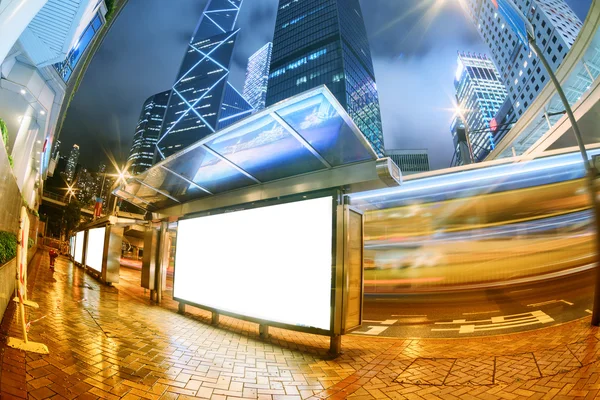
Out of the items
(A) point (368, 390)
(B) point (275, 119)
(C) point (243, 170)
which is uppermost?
(B) point (275, 119)

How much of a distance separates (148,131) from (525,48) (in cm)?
19518

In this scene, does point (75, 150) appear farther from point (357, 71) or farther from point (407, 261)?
point (407, 261)

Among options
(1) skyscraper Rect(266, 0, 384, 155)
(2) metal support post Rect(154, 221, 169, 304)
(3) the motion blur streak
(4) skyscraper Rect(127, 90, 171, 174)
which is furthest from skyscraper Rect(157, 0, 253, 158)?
(2) metal support post Rect(154, 221, 169, 304)

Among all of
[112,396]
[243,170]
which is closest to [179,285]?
[243,170]

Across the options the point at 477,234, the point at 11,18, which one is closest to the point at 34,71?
the point at 11,18

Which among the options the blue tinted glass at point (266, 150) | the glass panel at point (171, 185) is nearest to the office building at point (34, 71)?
the glass panel at point (171, 185)

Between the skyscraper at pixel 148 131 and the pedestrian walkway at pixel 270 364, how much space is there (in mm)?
175311

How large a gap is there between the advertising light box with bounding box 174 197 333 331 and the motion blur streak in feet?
25.6

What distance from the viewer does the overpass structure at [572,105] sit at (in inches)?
415

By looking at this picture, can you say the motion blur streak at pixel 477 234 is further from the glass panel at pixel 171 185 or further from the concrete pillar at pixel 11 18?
the concrete pillar at pixel 11 18

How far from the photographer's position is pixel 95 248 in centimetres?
1255

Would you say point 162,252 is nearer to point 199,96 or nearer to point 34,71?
point 34,71

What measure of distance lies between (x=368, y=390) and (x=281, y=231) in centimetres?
266

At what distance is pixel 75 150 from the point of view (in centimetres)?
15062
